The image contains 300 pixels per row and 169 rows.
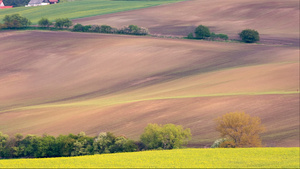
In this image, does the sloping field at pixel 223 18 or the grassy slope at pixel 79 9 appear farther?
the grassy slope at pixel 79 9

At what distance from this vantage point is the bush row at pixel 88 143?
46156 mm

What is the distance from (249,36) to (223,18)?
70.6ft

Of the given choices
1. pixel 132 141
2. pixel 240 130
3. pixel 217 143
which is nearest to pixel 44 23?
pixel 132 141

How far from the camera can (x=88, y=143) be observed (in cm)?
4803

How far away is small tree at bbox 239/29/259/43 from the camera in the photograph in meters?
96.3

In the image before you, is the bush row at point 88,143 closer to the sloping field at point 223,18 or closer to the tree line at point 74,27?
the sloping field at point 223,18

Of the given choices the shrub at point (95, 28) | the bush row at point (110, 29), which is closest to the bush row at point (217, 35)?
the bush row at point (110, 29)

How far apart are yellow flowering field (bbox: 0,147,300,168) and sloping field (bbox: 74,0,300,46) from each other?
63.2 meters

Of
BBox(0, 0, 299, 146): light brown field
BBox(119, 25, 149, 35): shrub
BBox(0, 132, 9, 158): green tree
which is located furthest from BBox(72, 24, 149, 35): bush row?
BBox(0, 132, 9, 158): green tree

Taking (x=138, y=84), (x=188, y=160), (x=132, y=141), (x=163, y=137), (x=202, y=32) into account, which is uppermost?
(x=202, y=32)

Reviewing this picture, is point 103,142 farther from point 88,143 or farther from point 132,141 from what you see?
point 132,141

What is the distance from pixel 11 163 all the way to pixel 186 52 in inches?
2305

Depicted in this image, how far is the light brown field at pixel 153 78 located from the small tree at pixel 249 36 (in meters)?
2.22

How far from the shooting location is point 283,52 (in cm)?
8356
